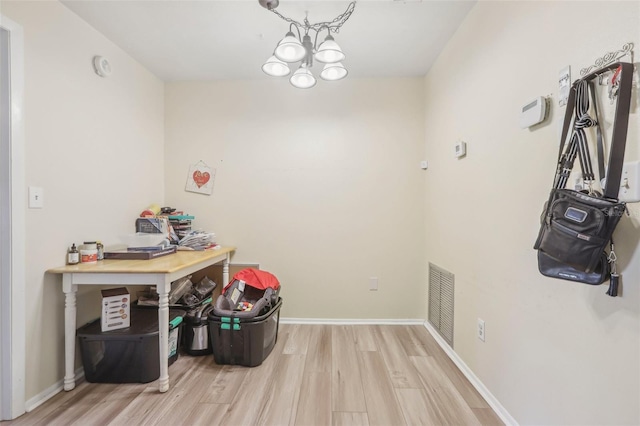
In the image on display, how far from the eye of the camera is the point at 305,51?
70.6 inches

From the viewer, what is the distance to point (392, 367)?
2.01 meters

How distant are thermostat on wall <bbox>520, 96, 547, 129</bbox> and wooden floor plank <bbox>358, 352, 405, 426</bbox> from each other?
1679 millimetres

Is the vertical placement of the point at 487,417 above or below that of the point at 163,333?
below

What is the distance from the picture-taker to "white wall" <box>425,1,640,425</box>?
0.96 metres

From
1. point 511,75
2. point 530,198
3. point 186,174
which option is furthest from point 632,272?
point 186,174

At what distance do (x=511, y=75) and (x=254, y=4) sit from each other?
5.39 feet

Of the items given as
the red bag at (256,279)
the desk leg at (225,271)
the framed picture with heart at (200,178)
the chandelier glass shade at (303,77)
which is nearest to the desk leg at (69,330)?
the red bag at (256,279)

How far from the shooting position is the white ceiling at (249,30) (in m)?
1.84

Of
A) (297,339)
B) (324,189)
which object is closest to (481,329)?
(297,339)

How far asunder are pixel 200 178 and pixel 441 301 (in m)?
2.62

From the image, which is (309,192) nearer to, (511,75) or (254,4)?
(254,4)

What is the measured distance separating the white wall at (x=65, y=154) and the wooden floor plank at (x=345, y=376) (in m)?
1.80

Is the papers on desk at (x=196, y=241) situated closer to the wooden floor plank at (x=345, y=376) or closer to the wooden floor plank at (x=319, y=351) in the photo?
the wooden floor plank at (x=319, y=351)

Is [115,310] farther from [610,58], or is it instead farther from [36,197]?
[610,58]
